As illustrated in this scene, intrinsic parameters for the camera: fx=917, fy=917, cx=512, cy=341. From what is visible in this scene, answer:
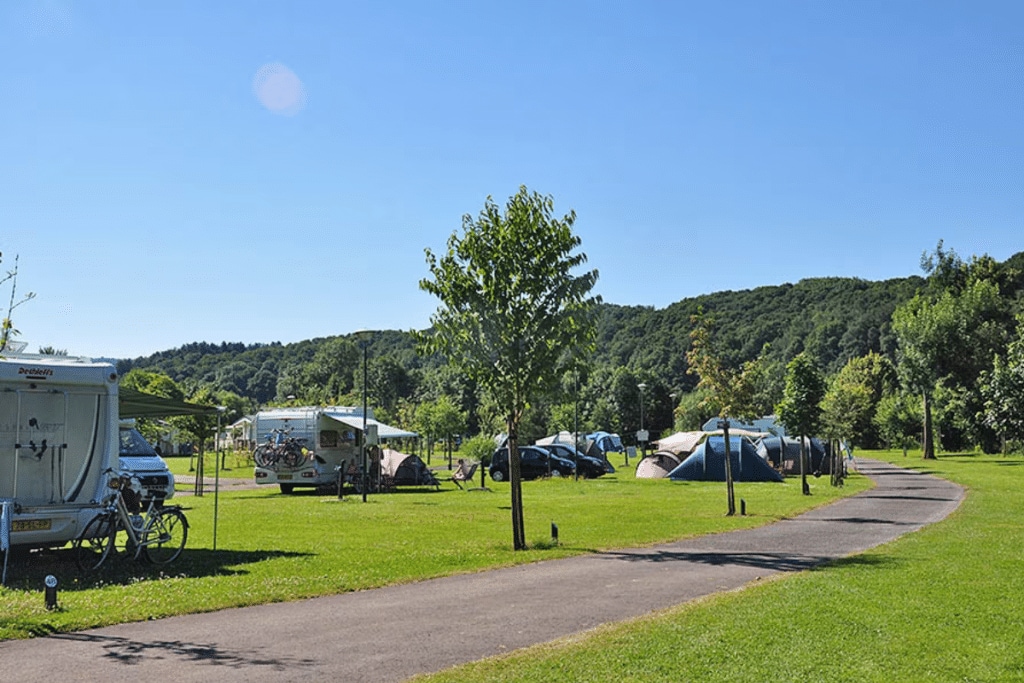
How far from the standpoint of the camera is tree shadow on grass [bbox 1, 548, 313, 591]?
11078mm

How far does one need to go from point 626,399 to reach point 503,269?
73.5 meters

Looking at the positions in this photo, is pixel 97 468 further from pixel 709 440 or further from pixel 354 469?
pixel 709 440

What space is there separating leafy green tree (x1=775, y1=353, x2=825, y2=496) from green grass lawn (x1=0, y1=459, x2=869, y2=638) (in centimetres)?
210

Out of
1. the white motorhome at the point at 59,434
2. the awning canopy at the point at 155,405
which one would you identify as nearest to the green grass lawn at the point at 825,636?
the white motorhome at the point at 59,434

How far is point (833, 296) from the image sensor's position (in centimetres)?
15562

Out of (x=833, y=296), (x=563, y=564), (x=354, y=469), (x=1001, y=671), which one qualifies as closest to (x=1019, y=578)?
(x=1001, y=671)

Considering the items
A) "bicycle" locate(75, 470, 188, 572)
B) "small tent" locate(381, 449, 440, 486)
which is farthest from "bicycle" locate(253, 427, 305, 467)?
"bicycle" locate(75, 470, 188, 572)

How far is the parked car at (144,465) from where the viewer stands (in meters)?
19.8

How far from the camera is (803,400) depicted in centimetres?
2956

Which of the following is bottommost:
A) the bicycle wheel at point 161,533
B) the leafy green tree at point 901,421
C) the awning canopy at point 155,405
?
the bicycle wheel at point 161,533

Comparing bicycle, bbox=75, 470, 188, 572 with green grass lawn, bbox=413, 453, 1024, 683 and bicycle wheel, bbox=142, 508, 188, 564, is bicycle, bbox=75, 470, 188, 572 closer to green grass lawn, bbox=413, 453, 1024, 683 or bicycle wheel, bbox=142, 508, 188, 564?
bicycle wheel, bbox=142, 508, 188, 564

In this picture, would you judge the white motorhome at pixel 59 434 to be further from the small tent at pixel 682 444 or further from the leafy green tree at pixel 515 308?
the small tent at pixel 682 444

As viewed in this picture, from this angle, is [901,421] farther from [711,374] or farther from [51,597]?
[51,597]

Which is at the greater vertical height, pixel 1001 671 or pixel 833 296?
pixel 833 296
